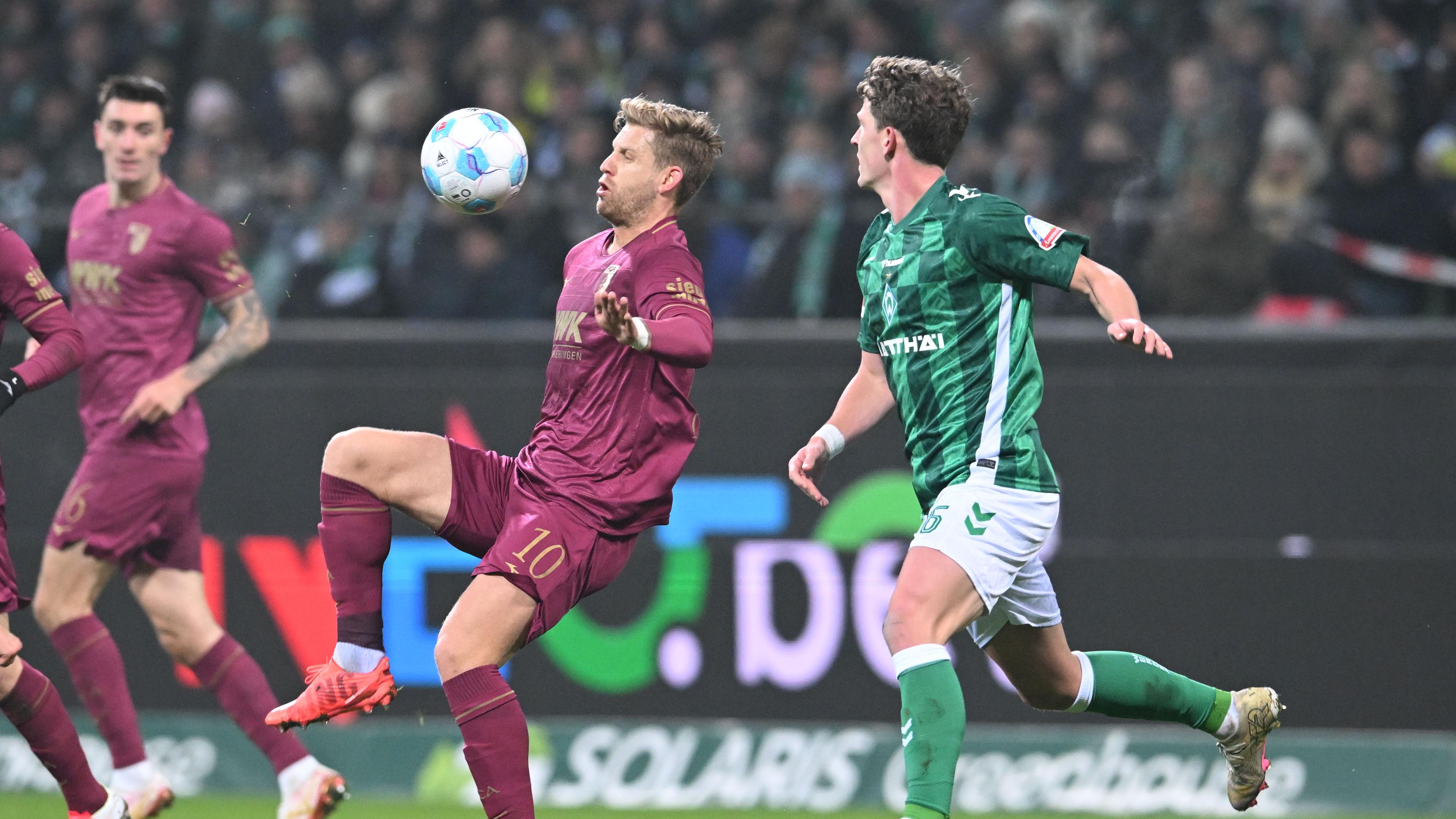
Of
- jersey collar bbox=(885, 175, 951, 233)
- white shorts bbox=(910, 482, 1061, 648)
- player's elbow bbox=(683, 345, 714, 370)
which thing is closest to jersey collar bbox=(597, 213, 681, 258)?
player's elbow bbox=(683, 345, 714, 370)

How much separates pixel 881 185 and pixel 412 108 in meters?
6.94

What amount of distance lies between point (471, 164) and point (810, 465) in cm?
143

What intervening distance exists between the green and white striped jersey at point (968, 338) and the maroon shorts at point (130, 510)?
3.30 m

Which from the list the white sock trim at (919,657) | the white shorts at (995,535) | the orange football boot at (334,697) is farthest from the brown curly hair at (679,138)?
the orange football boot at (334,697)

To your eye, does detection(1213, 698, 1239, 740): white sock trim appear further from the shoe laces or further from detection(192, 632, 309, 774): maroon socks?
detection(192, 632, 309, 774): maroon socks

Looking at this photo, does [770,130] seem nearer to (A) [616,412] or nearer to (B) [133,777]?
(B) [133,777]

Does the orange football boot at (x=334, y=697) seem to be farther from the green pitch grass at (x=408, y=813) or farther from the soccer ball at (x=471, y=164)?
the green pitch grass at (x=408, y=813)

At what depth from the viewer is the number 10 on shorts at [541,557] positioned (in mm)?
5148

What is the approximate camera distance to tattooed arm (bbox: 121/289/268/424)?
691cm

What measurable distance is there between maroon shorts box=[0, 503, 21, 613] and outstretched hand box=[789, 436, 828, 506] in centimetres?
243

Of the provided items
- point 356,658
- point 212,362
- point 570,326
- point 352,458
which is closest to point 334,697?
point 356,658

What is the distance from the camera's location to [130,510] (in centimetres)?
699

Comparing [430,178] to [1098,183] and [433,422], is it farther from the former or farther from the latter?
[1098,183]

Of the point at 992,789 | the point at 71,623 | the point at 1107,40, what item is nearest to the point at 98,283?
the point at 71,623
